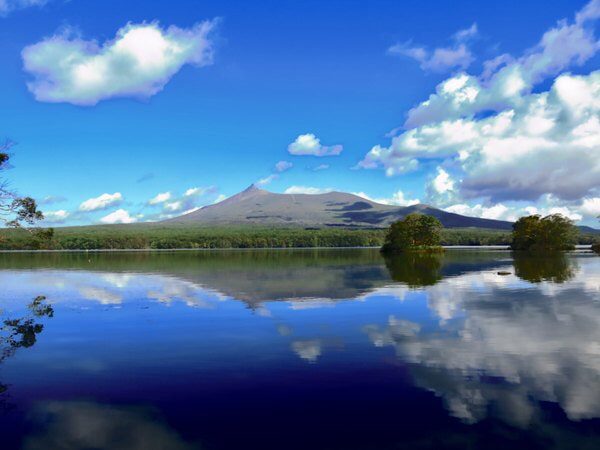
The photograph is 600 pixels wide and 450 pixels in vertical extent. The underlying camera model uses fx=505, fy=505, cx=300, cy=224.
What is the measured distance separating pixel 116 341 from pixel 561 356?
23477mm

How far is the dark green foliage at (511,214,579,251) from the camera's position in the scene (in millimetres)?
156500

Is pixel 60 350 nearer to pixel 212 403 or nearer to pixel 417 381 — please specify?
pixel 212 403

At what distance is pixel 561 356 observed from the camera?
23.8 metres

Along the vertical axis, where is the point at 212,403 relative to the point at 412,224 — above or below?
below

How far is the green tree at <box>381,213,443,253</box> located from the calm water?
11897 centimetres

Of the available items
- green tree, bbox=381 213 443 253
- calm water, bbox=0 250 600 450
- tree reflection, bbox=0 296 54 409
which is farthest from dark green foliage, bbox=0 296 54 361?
green tree, bbox=381 213 443 253

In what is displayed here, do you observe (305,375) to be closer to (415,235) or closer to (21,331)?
(21,331)

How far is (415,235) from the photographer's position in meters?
162

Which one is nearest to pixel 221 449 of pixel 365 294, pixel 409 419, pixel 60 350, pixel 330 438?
pixel 330 438

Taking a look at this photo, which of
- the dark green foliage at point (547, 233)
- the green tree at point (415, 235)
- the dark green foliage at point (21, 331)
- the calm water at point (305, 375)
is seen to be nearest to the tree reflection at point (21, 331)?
the dark green foliage at point (21, 331)

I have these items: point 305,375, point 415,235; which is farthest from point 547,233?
point 305,375

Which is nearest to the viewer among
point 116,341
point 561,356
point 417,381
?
point 417,381

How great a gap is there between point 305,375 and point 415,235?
145 meters

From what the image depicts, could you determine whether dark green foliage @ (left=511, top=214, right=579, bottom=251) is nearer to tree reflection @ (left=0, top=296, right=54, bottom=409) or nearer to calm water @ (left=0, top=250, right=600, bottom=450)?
calm water @ (left=0, top=250, right=600, bottom=450)
